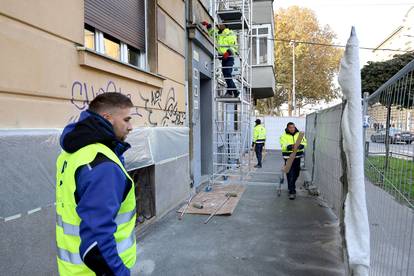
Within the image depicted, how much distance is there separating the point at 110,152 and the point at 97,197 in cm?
27

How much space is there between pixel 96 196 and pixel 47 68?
7.15ft

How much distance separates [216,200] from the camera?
742 cm

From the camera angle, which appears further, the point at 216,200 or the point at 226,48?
the point at 226,48

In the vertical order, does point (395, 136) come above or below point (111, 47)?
below

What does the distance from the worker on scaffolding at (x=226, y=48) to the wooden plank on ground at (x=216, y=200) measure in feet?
8.27

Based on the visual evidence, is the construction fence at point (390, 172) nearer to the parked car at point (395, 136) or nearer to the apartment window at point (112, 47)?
the parked car at point (395, 136)

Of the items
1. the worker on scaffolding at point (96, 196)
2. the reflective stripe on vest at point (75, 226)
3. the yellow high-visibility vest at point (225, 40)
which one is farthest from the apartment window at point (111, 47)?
the yellow high-visibility vest at point (225, 40)

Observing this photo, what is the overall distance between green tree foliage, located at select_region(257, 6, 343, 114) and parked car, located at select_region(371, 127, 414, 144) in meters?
32.8

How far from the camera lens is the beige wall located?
2.93 metres

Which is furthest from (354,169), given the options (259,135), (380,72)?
(380,72)

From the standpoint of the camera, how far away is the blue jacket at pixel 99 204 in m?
1.66

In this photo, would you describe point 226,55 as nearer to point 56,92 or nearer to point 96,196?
point 56,92

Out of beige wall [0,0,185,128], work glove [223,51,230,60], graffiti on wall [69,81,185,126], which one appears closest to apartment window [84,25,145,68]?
beige wall [0,0,185,128]

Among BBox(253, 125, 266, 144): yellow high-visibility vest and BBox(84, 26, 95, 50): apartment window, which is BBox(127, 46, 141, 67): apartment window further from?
BBox(253, 125, 266, 144): yellow high-visibility vest
